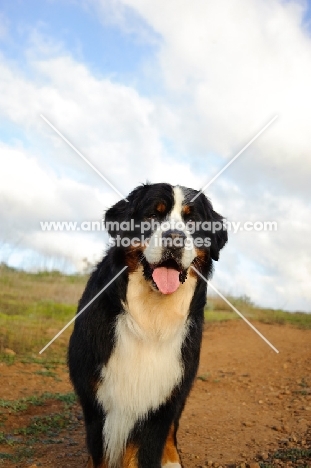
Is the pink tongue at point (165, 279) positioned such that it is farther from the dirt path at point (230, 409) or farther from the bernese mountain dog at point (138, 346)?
the dirt path at point (230, 409)

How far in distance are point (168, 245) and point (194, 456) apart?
8.26 ft

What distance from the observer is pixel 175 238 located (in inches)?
141

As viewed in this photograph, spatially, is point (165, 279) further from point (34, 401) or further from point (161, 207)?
point (34, 401)

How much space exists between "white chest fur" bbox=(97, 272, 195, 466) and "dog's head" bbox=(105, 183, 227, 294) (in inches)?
6.8

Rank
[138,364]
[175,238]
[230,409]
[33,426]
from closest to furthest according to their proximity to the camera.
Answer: [175,238] → [138,364] → [33,426] → [230,409]

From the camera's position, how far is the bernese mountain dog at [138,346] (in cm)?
384

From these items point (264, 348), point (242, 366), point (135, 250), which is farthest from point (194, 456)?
point (264, 348)

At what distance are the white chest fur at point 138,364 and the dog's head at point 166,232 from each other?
17cm

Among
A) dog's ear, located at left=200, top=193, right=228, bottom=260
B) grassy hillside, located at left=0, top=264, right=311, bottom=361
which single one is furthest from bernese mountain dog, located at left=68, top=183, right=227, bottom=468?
grassy hillside, located at left=0, top=264, right=311, bottom=361

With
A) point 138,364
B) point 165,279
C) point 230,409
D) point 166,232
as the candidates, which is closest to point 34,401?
Result: point 230,409

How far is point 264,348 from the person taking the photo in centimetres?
1086

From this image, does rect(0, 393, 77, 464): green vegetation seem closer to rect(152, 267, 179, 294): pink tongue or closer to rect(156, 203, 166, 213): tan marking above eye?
rect(152, 267, 179, 294): pink tongue

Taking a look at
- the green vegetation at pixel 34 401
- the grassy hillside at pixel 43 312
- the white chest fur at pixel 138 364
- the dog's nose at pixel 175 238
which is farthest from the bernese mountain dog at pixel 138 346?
the grassy hillside at pixel 43 312

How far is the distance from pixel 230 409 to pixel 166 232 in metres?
4.02
